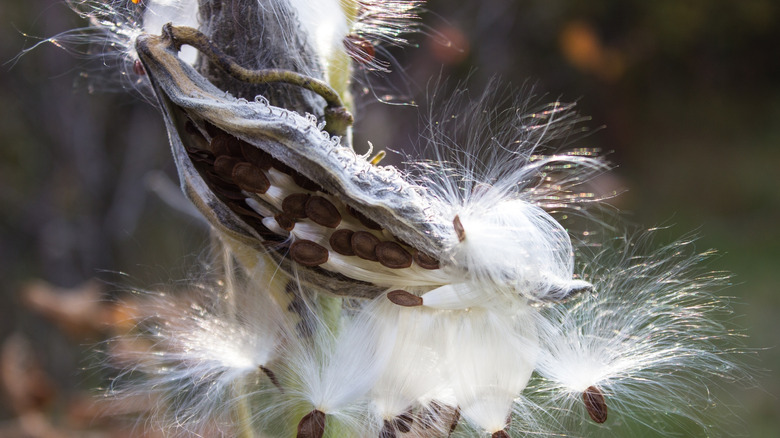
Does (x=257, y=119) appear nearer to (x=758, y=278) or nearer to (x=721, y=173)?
(x=758, y=278)

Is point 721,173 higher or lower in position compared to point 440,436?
lower

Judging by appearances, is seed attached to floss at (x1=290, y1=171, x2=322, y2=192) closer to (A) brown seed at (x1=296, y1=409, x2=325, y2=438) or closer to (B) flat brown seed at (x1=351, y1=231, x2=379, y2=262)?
(B) flat brown seed at (x1=351, y1=231, x2=379, y2=262)

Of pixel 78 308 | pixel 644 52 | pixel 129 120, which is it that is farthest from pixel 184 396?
pixel 644 52

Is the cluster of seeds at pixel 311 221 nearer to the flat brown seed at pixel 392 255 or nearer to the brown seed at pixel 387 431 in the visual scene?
the flat brown seed at pixel 392 255

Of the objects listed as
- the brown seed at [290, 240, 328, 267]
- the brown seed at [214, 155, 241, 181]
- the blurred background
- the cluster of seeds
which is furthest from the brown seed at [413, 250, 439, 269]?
the blurred background

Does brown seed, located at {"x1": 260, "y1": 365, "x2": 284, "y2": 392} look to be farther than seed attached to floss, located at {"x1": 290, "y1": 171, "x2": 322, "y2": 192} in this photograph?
Yes
